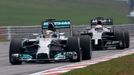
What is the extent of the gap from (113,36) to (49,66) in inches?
370

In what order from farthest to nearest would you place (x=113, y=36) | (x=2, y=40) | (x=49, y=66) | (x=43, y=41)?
(x=2, y=40) < (x=113, y=36) < (x=43, y=41) < (x=49, y=66)

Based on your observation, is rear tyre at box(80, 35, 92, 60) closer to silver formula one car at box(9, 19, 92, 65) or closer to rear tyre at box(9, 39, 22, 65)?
silver formula one car at box(9, 19, 92, 65)

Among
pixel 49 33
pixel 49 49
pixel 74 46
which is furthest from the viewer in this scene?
pixel 49 33

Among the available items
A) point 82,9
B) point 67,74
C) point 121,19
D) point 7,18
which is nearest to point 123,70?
point 67,74

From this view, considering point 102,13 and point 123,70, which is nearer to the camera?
point 123,70

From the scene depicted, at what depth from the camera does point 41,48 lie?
2011 centimetres

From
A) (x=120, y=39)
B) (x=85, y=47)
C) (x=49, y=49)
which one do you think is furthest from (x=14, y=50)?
(x=120, y=39)

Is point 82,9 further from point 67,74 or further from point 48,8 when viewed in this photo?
point 67,74

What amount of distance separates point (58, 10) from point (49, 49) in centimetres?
4871

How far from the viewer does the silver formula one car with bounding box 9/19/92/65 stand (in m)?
20.2

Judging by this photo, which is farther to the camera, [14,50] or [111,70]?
[14,50]

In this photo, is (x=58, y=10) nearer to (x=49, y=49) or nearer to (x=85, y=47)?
(x=85, y=47)

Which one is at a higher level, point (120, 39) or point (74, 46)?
point (74, 46)

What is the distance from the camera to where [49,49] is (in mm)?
20141
